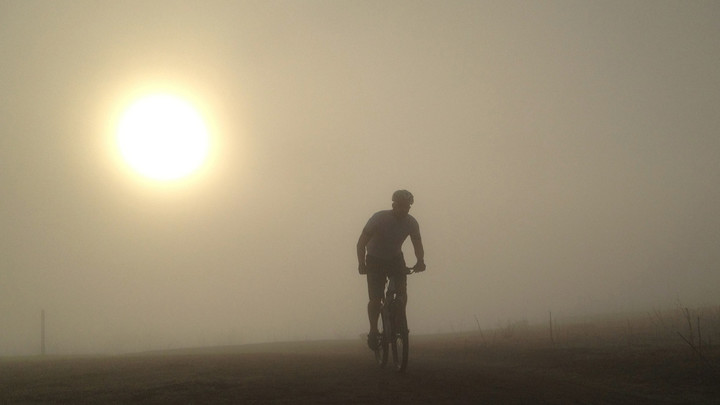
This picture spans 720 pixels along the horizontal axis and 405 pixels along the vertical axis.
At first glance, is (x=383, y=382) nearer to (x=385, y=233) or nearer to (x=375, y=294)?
(x=375, y=294)

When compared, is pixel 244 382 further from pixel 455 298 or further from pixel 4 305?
pixel 455 298

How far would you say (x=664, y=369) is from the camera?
8.00m

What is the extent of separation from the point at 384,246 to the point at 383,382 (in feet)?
8.95

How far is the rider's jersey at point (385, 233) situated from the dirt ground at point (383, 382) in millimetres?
1613

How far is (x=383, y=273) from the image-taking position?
9.69 metres

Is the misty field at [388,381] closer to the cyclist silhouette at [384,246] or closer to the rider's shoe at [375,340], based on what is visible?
the rider's shoe at [375,340]

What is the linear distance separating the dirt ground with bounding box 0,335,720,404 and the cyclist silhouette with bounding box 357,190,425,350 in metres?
1.17

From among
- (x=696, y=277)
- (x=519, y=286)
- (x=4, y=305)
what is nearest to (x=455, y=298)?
(x=519, y=286)

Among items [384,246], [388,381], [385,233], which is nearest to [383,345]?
[384,246]

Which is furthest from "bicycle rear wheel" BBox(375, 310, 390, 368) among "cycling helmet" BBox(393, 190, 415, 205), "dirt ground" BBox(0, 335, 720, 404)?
"cycling helmet" BBox(393, 190, 415, 205)

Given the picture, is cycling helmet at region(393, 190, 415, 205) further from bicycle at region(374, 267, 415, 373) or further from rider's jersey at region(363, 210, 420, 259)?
bicycle at region(374, 267, 415, 373)

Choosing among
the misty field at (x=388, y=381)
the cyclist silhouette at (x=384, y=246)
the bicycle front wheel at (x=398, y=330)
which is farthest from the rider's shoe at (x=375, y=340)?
the bicycle front wheel at (x=398, y=330)

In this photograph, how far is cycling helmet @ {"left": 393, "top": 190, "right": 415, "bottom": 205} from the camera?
9.52 meters

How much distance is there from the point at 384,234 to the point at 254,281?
6219 inches
